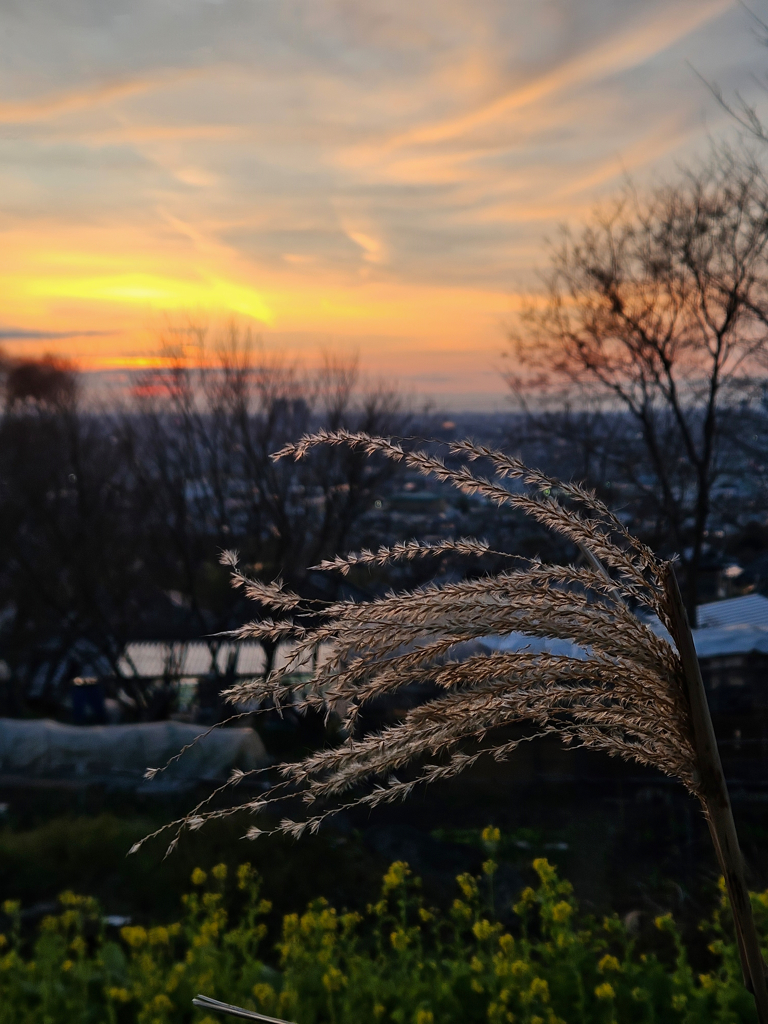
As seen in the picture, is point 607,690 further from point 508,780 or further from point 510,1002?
point 508,780

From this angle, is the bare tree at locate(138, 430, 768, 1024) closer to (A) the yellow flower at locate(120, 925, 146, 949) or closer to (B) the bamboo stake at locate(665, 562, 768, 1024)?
(B) the bamboo stake at locate(665, 562, 768, 1024)

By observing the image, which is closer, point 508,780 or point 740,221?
point 740,221

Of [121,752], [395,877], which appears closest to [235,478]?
[121,752]

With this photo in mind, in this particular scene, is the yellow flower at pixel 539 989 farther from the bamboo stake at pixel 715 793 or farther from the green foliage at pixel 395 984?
the bamboo stake at pixel 715 793

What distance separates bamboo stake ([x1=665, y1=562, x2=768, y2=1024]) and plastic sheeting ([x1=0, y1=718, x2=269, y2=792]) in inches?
300

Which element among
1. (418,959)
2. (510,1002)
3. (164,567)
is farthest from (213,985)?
(164,567)

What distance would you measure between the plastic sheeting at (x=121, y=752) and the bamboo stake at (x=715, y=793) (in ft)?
25.0

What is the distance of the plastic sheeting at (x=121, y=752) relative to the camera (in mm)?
8023

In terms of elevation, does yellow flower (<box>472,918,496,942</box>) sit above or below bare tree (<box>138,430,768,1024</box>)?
below

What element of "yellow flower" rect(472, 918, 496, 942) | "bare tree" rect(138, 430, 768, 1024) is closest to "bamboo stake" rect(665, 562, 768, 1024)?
"bare tree" rect(138, 430, 768, 1024)

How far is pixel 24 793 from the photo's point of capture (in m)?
8.27

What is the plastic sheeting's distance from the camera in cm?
802

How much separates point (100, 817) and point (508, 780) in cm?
360

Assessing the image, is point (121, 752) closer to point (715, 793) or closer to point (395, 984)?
point (395, 984)
